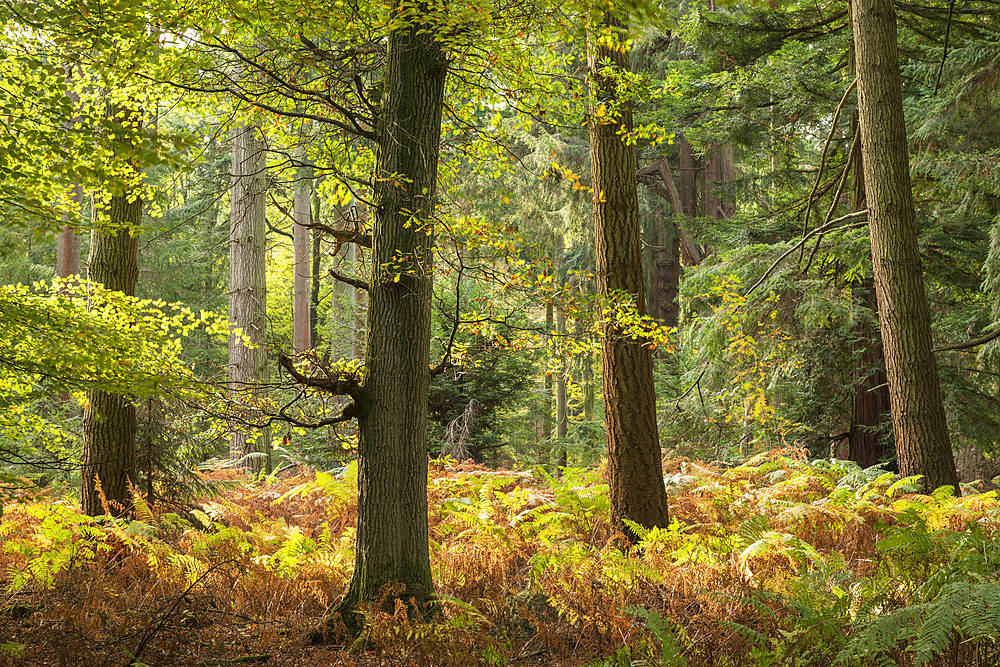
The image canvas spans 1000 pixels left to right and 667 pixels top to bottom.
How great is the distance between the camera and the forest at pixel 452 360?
12.8ft

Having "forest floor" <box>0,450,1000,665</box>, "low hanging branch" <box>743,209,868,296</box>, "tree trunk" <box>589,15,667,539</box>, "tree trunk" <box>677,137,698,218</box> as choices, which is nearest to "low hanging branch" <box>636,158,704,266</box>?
"tree trunk" <box>677,137,698,218</box>

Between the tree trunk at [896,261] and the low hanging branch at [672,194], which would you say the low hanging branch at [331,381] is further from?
the low hanging branch at [672,194]

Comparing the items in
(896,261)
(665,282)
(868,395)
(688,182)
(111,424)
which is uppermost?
(688,182)

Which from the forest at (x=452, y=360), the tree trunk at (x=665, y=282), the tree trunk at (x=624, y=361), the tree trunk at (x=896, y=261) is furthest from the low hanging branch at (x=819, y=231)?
the tree trunk at (x=665, y=282)

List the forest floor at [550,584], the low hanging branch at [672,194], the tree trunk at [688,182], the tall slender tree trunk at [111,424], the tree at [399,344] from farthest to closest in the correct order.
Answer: the tree trunk at [688,182]
the low hanging branch at [672,194]
the tall slender tree trunk at [111,424]
the tree at [399,344]
the forest floor at [550,584]

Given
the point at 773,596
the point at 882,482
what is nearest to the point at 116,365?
the point at 773,596

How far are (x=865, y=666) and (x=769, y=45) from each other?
28.8 feet

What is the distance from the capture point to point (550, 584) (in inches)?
181

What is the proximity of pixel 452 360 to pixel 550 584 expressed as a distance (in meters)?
1.60

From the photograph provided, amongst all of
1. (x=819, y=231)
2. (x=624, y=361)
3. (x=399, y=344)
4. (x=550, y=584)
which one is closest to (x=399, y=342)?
(x=399, y=344)

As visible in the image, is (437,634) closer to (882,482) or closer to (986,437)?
(882,482)

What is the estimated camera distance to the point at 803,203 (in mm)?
10547

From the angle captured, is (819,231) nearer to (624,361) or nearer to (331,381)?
(624,361)

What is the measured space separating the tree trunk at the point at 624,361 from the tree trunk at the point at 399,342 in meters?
1.89
